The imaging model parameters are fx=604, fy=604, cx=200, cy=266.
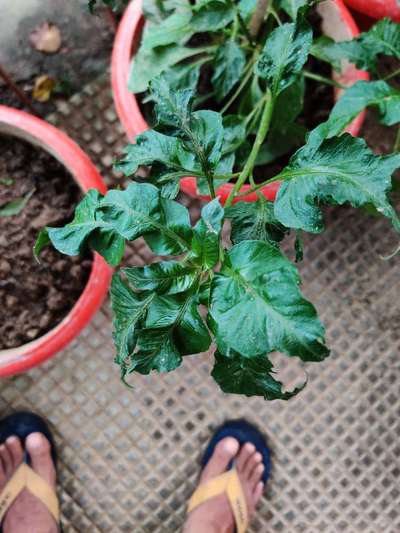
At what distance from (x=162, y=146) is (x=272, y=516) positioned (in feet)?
3.30

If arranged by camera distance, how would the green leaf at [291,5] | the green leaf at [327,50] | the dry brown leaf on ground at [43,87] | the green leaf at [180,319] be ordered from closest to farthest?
1. the green leaf at [180,319]
2. the green leaf at [291,5]
3. the green leaf at [327,50]
4. the dry brown leaf on ground at [43,87]

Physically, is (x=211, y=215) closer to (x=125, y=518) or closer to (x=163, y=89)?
(x=163, y=89)

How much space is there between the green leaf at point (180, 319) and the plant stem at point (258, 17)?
533 millimetres

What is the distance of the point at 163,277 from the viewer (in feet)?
2.41

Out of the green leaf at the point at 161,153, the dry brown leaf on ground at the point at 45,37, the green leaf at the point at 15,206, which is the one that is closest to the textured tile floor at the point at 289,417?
the dry brown leaf on ground at the point at 45,37

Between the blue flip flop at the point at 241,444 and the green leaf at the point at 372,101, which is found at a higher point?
the green leaf at the point at 372,101

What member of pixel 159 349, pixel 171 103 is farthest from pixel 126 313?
pixel 171 103

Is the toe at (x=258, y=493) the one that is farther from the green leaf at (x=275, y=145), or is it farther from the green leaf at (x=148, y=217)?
the green leaf at (x=148, y=217)

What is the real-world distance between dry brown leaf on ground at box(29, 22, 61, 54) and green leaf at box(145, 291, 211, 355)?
879 millimetres

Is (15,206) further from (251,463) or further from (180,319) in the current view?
(251,463)

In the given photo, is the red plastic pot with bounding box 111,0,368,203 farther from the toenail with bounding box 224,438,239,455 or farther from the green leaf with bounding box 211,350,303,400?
the toenail with bounding box 224,438,239,455

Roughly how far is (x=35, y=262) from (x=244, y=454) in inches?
28.3

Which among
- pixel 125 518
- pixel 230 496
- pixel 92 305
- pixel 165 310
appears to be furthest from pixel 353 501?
pixel 165 310

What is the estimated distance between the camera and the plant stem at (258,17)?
99 centimetres
